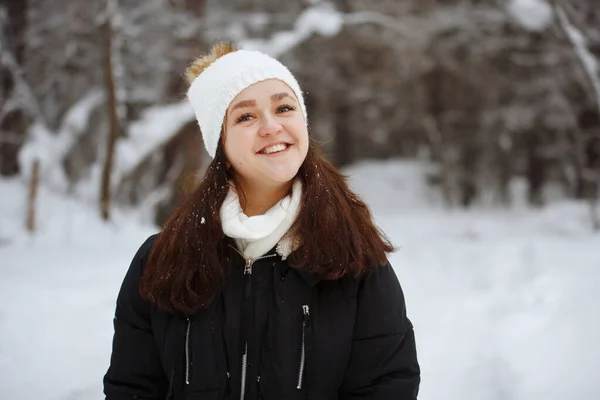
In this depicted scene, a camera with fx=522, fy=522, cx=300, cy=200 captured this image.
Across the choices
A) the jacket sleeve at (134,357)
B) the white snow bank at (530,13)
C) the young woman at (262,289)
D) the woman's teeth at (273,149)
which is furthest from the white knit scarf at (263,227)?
the white snow bank at (530,13)

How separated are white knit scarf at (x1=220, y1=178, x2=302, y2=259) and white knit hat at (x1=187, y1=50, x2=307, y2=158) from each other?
0.95ft

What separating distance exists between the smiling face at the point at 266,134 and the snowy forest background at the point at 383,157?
19.9 inches

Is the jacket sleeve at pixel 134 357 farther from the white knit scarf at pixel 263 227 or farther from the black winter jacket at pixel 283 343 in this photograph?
the white knit scarf at pixel 263 227

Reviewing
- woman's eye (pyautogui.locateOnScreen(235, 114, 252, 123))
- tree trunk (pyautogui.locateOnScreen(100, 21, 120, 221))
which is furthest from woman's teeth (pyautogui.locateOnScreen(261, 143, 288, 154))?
tree trunk (pyautogui.locateOnScreen(100, 21, 120, 221))

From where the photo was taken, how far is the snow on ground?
10.5 feet

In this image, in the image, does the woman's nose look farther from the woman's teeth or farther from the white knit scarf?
the white knit scarf

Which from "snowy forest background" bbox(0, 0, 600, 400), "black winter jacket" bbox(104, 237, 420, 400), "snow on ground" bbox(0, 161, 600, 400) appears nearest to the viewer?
"black winter jacket" bbox(104, 237, 420, 400)

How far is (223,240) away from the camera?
183 cm

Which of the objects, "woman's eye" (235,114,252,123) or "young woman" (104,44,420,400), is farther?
"woman's eye" (235,114,252,123)

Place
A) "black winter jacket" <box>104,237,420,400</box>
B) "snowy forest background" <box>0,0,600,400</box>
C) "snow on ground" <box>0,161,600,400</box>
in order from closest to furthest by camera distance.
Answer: "black winter jacket" <box>104,237,420,400</box>, "snow on ground" <box>0,161,600,400</box>, "snowy forest background" <box>0,0,600,400</box>

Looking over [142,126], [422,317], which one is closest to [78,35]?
[142,126]

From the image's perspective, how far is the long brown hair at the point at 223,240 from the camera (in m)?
1.72

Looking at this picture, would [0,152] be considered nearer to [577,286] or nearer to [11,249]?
[11,249]

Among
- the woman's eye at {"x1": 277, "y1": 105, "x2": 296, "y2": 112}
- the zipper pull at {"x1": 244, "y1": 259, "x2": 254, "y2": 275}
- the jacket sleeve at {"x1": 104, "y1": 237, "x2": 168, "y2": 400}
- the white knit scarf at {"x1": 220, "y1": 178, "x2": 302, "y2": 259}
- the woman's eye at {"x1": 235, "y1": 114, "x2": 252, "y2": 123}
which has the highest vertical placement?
the woman's eye at {"x1": 277, "y1": 105, "x2": 296, "y2": 112}
